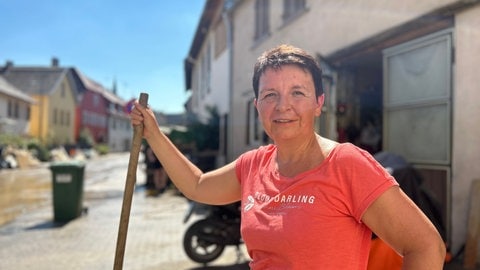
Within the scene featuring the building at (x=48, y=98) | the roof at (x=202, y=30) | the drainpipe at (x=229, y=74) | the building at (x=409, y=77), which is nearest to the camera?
the building at (x=409, y=77)

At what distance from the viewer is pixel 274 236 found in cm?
162

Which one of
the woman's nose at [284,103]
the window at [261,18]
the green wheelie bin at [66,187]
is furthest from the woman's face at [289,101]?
the window at [261,18]

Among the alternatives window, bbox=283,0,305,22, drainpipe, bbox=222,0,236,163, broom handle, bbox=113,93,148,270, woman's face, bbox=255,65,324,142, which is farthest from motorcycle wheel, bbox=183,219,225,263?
drainpipe, bbox=222,0,236,163

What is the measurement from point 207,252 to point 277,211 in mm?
4319

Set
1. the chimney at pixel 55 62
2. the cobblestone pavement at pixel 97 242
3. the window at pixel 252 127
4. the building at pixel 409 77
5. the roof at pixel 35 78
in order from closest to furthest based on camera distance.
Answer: the building at pixel 409 77 < the cobblestone pavement at pixel 97 242 < the window at pixel 252 127 < the roof at pixel 35 78 < the chimney at pixel 55 62

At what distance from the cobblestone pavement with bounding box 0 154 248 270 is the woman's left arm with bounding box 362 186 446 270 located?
4302mm

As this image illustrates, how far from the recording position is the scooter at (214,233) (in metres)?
5.51

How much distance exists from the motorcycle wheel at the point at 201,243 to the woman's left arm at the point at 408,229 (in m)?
4.22

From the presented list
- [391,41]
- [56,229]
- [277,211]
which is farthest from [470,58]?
[56,229]

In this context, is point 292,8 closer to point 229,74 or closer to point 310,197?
point 229,74

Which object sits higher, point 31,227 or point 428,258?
point 428,258

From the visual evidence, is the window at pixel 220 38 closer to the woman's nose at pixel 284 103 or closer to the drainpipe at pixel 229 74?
the drainpipe at pixel 229 74

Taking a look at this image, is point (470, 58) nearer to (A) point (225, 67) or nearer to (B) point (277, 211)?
(B) point (277, 211)

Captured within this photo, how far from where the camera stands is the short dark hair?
1.75m
